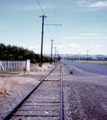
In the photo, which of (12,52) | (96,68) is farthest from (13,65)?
(96,68)

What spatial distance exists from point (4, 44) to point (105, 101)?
90.5 feet

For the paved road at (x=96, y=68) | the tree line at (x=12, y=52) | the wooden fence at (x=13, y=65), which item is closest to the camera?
the wooden fence at (x=13, y=65)

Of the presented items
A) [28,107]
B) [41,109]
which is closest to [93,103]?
[41,109]

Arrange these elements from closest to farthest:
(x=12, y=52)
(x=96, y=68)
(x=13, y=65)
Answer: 1. (x=13, y=65)
2. (x=12, y=52)
3. (x=96, y=68)

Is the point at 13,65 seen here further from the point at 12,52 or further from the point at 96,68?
the point at 96,68

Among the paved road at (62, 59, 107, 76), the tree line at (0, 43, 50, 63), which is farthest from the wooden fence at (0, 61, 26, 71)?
the paved road at (62, 59, 107, 76)

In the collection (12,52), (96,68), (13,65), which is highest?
(12,52)

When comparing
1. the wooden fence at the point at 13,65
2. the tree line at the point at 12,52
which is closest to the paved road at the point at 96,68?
the wooden fence at the point at 13,65

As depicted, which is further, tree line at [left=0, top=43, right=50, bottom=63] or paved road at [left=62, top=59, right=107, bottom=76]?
tree line at [left=0, top=43, right=50, bottom=63]

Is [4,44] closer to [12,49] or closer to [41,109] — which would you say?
[12,49]

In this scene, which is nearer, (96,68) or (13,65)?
(13,65)

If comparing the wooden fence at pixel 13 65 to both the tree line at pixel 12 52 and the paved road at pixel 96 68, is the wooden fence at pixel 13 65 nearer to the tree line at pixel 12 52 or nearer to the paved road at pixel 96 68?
the tree line at pixel 12 52

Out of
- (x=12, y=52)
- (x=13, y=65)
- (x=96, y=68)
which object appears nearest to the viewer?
(x=13, y=65)

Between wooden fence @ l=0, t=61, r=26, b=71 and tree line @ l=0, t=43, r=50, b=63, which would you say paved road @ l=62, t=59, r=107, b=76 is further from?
tree line @ l=0, t=43, r=50, b=63
